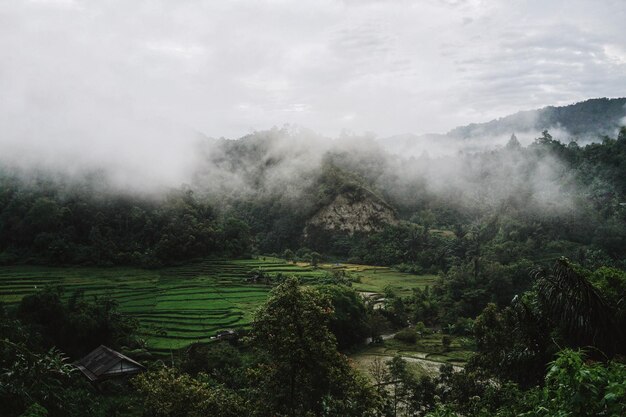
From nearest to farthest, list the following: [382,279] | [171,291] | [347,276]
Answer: [171,291], [347,276], [382,279]

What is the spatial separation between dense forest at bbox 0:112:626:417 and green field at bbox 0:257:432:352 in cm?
278

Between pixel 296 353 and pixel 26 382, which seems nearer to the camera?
pixel 26 382

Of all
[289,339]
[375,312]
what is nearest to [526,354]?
[289,339]

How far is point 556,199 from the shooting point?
67.5 meters

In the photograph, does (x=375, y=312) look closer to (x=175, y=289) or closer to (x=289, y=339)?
(x=175, y=289)

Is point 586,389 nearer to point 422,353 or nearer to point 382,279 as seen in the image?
point 422,353

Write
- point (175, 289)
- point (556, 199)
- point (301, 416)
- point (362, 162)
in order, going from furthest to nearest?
1. point (362, 162)
2. point (556, 199)
3. point (175, 289)
4. point (301, 416)

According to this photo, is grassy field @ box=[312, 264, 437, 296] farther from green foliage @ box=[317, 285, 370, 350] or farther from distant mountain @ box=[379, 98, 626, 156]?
distant mountain @ box=[379, 98, 626, 156]

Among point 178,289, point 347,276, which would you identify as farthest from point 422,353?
point 178,289

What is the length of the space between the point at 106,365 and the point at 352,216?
68.7 metres

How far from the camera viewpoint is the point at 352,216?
92.3 metres

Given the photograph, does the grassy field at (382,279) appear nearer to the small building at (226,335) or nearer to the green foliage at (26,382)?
the small building at (226,335)

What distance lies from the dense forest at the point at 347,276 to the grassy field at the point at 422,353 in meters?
1.46

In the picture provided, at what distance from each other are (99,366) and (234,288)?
75.0 ft
